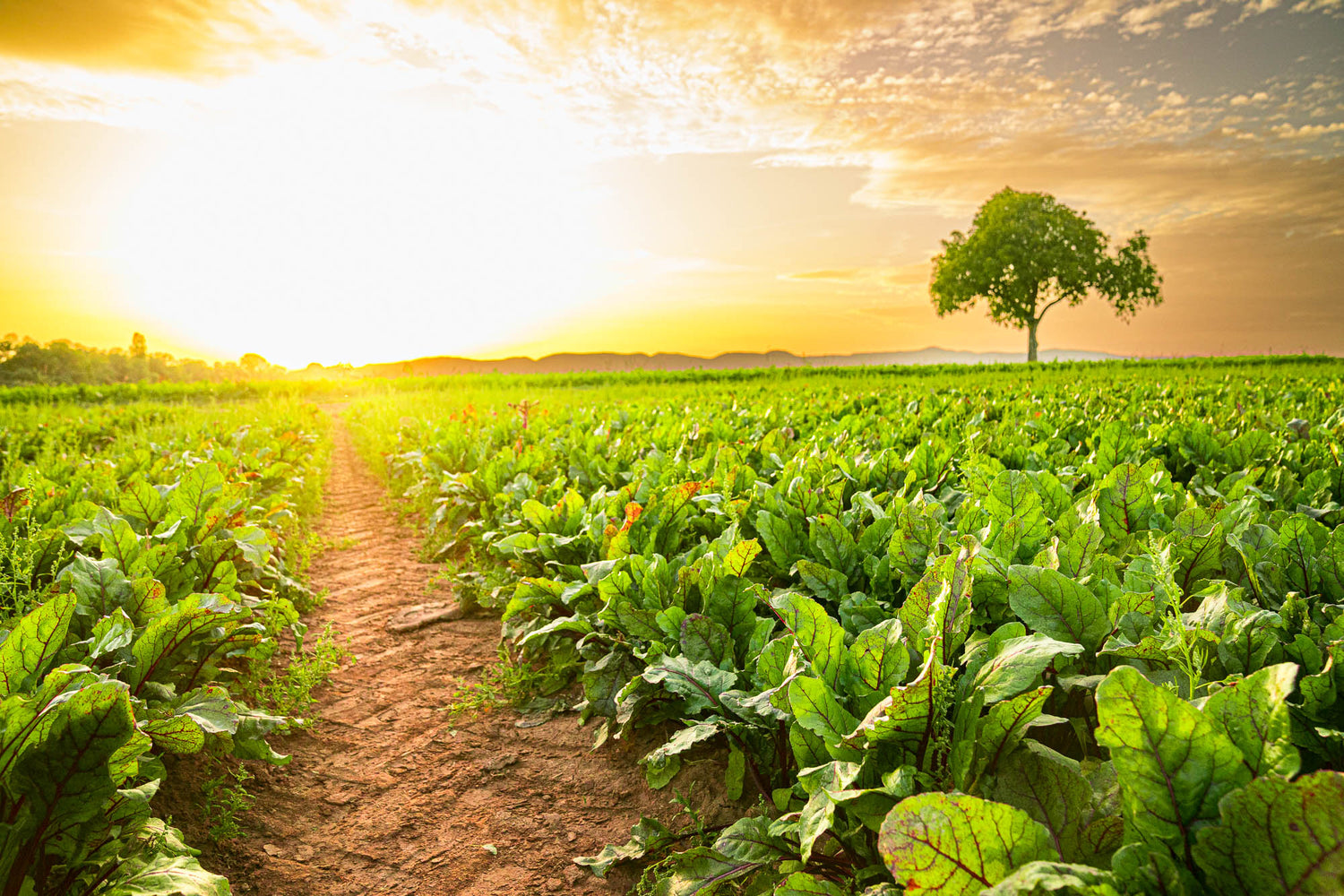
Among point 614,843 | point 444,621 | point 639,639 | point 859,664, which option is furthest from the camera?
point 444,621

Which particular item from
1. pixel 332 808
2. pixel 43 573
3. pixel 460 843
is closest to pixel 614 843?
pixel 460 843

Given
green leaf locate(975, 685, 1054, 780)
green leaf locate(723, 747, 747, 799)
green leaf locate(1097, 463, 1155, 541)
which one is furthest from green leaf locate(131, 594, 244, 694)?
green leaf locate(1097, 463, 1155, 541)

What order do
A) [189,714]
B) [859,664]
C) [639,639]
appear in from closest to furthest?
[859,664]
[189,714]
[639,639]

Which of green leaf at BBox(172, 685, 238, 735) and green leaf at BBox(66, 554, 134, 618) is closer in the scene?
green leaf at BBox(172, 685, 238, 735)

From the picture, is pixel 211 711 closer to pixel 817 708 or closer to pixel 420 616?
pixel 817 708

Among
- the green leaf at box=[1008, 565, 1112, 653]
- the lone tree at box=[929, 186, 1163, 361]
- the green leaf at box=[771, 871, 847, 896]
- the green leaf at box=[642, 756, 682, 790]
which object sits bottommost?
the green leaf at box=[642, 756, 682, 790]

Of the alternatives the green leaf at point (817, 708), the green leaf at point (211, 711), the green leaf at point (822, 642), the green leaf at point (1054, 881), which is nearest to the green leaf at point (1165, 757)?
the green leaf at point (1054, 881)

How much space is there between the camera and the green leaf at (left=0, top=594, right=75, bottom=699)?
193cm

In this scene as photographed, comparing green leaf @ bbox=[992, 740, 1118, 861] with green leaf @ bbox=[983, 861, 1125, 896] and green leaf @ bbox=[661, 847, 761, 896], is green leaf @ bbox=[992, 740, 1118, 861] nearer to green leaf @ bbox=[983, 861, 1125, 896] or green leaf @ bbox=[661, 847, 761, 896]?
green leaf @ bbox=[983, 861, 1125, 896]

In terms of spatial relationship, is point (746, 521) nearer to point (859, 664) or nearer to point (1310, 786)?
point (859, 664)

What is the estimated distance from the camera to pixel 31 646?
6.45ft

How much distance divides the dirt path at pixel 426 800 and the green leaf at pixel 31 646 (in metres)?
0.94

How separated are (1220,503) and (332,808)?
12.3 feet

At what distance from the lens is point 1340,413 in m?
4.93
